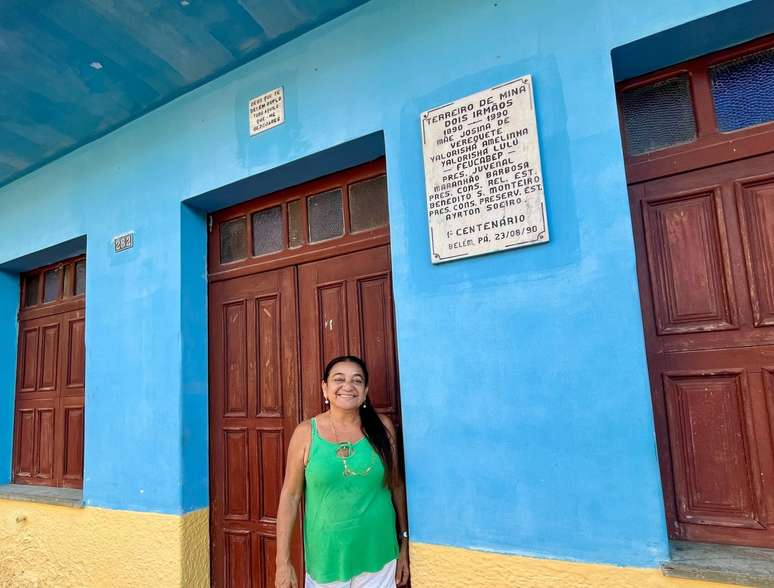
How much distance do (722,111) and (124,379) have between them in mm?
3735

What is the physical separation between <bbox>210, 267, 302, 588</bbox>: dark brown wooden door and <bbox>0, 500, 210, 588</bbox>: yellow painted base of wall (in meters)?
0.19

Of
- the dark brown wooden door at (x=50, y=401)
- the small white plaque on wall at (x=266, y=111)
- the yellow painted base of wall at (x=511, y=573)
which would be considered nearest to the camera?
the yellow painted base of wall at (x=511, y=573)

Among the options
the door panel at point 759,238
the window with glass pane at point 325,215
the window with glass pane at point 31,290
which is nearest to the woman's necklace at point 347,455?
the window with glass pane at point 325,215

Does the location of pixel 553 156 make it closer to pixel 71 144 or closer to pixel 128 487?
pixel 128 487

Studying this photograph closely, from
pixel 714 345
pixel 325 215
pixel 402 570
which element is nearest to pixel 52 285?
pixel 325 215

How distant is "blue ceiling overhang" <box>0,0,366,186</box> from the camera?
2.78 meters

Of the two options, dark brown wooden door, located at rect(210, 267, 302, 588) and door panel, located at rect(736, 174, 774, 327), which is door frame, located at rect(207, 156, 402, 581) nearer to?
dark brown wooden door, located at rect(210, 267, 302, 588)

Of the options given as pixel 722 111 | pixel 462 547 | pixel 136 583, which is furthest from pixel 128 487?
pixel 722 111

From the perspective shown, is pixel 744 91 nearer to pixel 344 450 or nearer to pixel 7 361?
pixel 344 450

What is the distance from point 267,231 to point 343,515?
6.28ft

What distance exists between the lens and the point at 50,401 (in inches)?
176

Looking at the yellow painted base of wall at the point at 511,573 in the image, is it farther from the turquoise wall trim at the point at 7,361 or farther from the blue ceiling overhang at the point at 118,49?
the turquoise wall trim at the point at 7,361

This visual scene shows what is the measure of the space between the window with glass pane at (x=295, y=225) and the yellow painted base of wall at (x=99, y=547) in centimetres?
180

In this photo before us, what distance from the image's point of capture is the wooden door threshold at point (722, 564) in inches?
66.6
